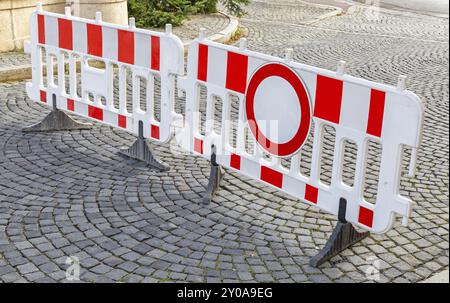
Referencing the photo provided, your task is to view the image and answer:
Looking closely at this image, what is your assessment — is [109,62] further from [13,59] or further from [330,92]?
[13,59]

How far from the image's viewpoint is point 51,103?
22.5ft

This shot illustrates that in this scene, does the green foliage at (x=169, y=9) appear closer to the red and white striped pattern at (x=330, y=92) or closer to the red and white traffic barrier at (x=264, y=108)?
the red and white traffic barrier at (x=264, y=108)

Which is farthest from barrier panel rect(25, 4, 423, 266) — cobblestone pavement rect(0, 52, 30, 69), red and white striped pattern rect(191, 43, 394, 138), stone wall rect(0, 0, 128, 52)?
stone wall rect(0, 0, 128, 52)

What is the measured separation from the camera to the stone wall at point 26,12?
33.9 ft

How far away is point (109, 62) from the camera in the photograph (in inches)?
241

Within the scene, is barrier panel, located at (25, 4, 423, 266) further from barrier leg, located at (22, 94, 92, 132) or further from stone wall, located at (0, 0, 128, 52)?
stone wall, located at (0, 0, 128, 52)

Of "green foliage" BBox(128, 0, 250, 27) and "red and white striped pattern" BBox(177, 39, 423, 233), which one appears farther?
"green foliage" BBox(128, 0, 250, 27)

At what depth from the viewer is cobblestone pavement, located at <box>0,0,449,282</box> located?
422cm

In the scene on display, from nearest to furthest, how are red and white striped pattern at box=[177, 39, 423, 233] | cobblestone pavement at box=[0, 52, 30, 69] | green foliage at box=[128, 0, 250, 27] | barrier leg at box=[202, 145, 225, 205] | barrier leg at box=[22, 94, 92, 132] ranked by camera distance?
red and white striped pattern at box=[177, 39, 423, 233]
barrier leg at box=[202, 145, 225, 205]
barrier leg at box=[22, 94, 92, 132]
cobblestone pavement at box=[0, 52, 30, 69]
green foliage at box=[128, 0, 250, 27]

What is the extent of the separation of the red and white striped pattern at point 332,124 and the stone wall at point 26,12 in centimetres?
586

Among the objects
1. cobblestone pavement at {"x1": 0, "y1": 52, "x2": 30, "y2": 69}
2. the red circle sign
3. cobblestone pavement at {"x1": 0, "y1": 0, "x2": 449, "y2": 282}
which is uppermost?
the red circle sign

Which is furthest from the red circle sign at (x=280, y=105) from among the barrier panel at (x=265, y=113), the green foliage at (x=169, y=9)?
the green foliage at (x=169, y=9)
